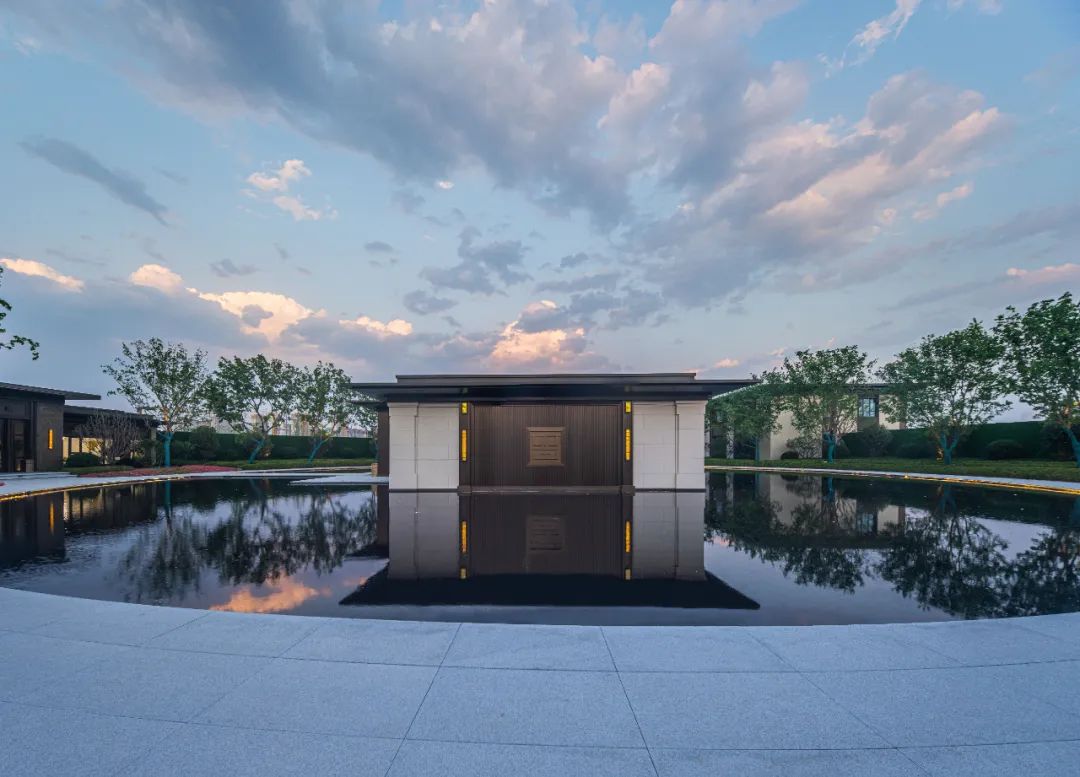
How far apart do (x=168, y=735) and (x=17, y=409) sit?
45231 millimetres

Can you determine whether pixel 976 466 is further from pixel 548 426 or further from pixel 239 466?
pixel 239 466

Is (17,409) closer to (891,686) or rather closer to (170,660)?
(170,660)

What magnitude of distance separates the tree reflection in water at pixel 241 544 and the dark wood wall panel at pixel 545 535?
9.63ft

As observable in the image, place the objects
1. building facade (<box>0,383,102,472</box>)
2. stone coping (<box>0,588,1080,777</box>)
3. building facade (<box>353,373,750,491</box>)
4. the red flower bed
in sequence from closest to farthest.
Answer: stone coping (<box>0,588,1080,777</box>) → building facade (<box>353,373,750,491</box>) → the red flower bed → building facade (<box>0,383,102,472</box>)

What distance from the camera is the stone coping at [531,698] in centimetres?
323

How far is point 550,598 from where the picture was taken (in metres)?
7.03

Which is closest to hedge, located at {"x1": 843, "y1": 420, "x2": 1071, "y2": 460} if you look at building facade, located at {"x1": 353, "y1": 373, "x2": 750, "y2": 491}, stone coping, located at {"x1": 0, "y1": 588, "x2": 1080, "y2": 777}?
building facade, located at {"x1": 353, "y1": 373, "x2": 750, "y2": 491}

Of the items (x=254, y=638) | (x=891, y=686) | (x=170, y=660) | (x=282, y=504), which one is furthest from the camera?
(x=282, y=504)

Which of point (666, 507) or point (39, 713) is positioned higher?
point (39, 713)

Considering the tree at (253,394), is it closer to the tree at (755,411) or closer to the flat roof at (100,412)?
the flat roof at (100,412)

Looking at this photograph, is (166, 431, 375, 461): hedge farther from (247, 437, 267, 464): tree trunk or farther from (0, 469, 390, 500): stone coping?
(0, 469, 390, 500): stone coping

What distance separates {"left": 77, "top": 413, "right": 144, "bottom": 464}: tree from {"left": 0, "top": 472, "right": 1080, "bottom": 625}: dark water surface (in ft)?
71.7

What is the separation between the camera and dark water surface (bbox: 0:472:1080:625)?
675 cm

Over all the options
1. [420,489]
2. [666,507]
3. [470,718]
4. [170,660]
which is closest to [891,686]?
[470,718]
